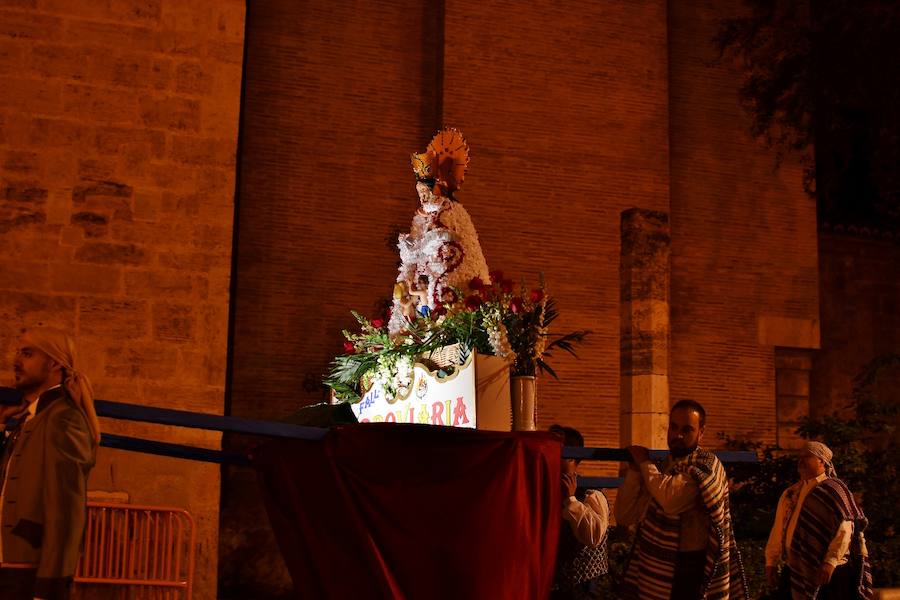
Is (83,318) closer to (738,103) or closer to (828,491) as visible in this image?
(828,491)

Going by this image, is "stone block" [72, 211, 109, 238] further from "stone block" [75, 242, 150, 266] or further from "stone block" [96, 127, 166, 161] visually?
"stone block" [96, 127, 166, 161]

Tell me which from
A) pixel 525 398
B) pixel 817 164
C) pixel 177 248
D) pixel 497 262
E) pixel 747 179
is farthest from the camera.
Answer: pixel 817 164

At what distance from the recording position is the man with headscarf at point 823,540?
25.3 ft

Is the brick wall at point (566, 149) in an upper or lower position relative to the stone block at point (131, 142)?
upper

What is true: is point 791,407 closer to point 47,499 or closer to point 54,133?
point 54,133

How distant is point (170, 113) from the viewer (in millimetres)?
7875

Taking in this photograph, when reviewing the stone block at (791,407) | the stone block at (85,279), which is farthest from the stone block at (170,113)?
the stone block at (791,407)

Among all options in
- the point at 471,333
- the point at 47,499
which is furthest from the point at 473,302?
the point at 47,499

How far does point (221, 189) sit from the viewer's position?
A: 796 cm

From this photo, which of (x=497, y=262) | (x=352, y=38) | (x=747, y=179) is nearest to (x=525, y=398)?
(x=497, y=262)

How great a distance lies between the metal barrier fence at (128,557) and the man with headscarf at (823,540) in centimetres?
426

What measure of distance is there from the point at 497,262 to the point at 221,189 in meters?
8.07

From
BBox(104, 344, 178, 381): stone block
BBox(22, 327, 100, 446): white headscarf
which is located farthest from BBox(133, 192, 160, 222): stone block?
Result: BBox(22, 327, 100, 446): white headscarf

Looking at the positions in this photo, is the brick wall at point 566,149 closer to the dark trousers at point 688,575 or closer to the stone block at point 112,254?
the stone block at point 112,254
